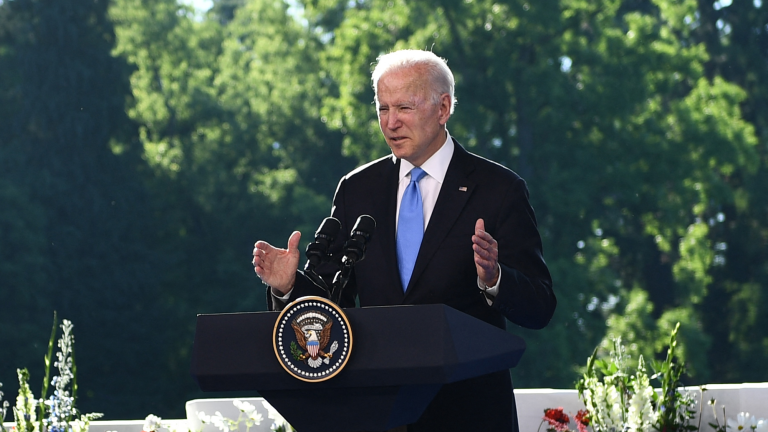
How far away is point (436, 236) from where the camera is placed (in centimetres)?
231

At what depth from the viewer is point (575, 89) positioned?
21375mm

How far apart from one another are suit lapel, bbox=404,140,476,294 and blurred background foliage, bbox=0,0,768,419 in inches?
680

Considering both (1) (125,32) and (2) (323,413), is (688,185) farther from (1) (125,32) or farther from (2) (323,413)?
(2) (323,413)

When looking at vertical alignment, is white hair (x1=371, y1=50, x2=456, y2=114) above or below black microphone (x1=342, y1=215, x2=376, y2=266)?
above

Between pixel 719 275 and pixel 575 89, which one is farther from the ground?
pixel 575 89

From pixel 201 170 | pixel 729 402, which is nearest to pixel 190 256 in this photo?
pixel 201 170

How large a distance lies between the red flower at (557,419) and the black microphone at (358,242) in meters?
1.92

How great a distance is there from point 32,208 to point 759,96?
599 inches

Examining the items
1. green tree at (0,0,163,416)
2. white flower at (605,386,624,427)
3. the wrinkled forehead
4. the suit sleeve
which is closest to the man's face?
the wrinkled forehead

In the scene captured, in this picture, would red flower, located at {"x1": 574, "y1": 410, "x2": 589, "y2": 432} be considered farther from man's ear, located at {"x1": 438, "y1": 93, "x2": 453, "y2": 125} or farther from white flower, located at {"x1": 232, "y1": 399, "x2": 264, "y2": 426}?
man's ear, located at {"x1": 438, "y1": 93, "x2": 453, "y2": 125}

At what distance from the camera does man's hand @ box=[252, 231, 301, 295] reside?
2203mm

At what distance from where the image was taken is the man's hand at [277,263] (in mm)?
2203

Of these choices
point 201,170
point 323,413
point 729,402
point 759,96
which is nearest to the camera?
point 323,413

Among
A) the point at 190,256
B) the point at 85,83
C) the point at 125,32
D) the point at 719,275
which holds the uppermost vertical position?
the point at 125,32
